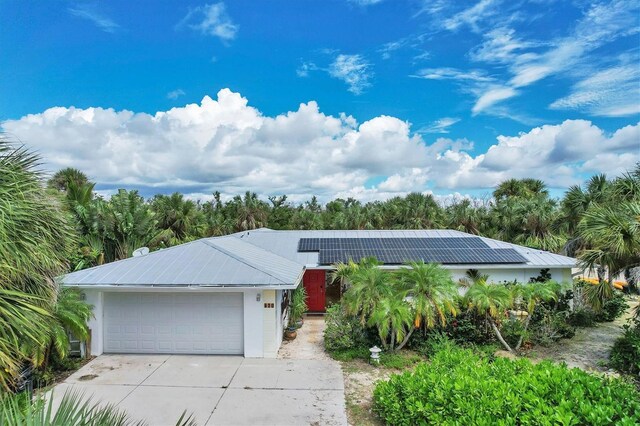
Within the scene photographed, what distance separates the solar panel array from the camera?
1630 centimetres

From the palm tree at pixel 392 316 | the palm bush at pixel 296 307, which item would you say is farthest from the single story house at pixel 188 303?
the palm tree at pixel 392 316

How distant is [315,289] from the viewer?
56.1 feet

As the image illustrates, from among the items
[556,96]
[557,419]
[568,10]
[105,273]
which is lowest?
[557,419]

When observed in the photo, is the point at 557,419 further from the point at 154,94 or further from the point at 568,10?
the point at 154,94

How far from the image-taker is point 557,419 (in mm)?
4758

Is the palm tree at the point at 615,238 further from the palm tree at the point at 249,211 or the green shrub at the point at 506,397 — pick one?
→ the palm tree at the point at 249,211

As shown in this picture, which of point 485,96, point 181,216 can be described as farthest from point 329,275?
point 181,216

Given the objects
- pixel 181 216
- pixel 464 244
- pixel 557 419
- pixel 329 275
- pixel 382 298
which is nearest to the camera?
pixel 557 419

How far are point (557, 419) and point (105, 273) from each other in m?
11.8

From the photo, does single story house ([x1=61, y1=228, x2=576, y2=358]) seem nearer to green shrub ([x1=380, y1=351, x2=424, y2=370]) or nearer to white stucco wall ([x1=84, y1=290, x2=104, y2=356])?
white stucco wall ([x1=84, y1=290, x2=104, y2=356])

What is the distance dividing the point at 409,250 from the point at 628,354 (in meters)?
8.86

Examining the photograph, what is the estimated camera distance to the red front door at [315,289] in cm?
1703

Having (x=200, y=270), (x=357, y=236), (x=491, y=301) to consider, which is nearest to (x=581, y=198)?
(x=357, y=236)

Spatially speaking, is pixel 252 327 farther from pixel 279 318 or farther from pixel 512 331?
pixel 512 331
